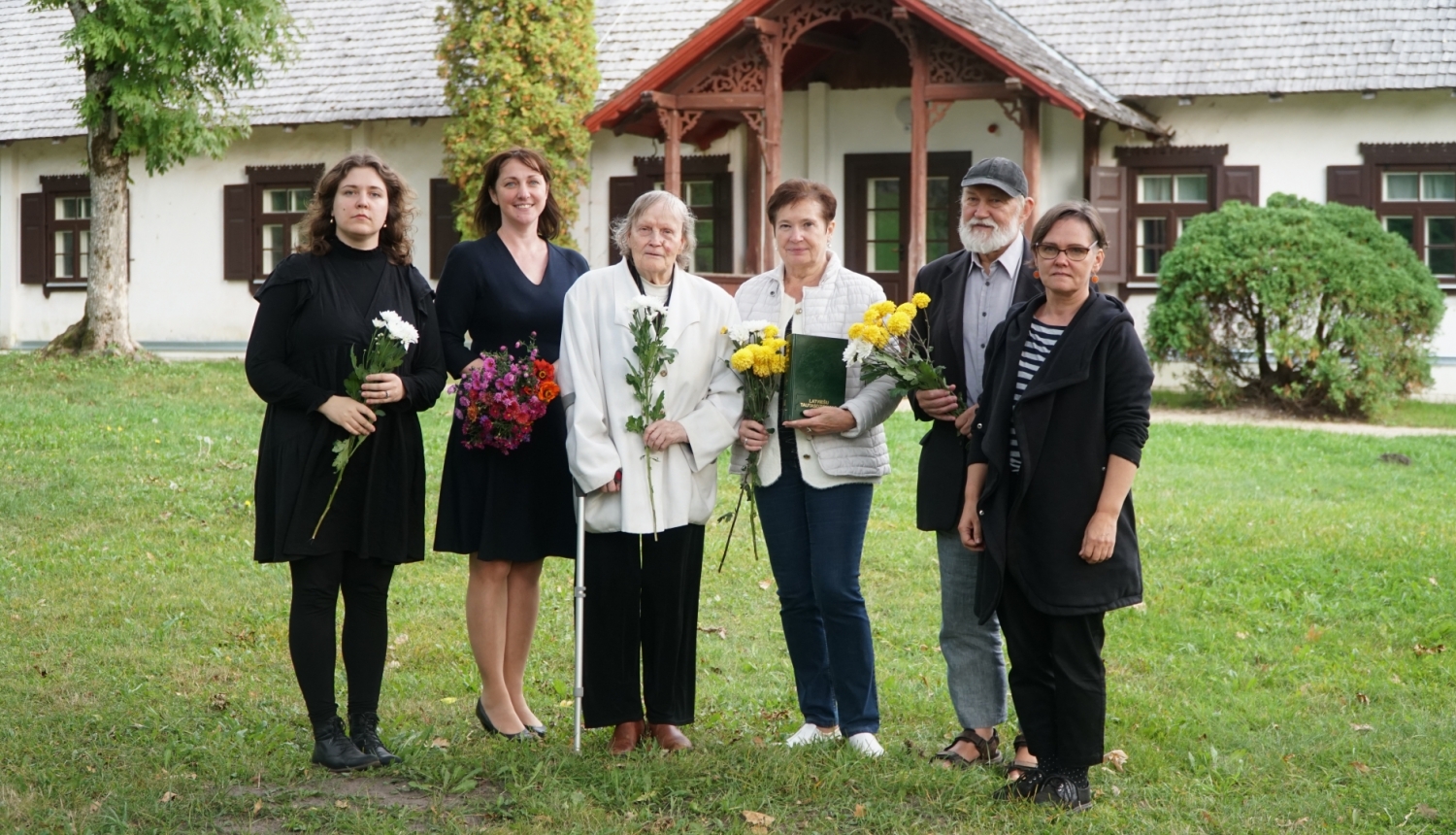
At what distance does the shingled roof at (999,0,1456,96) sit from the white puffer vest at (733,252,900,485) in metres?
12.5

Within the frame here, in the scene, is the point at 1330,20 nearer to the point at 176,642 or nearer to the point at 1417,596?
the point at 1417,596

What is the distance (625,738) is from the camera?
503cm

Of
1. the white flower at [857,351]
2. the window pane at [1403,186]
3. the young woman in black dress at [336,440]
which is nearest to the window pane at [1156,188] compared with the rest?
the window pane at [1403,186]

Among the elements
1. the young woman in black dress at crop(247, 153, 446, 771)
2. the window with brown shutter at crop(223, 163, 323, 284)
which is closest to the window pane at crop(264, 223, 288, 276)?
the window with brown shutter at crop(223, 163, 323, 284)

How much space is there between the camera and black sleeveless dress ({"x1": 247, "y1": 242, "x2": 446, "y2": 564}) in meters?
4.74

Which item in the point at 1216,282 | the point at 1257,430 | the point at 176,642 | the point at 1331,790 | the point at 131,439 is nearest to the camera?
the point at 1331,790

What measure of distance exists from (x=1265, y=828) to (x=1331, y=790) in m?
0.49

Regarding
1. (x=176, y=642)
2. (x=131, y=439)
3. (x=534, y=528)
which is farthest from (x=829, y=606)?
(x=131, y=439)

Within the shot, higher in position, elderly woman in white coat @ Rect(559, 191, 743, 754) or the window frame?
the window frame

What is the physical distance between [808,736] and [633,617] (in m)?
0.75

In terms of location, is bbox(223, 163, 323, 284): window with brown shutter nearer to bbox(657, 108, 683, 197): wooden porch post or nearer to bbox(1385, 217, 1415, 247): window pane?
bbox(657, 108, 683, 197): wooden porch post

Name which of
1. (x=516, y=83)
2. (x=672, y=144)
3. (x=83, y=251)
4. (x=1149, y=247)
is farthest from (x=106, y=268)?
(x=1149, y=247)

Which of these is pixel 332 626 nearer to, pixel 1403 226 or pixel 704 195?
pixel 704 195

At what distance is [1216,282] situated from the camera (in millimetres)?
13781
